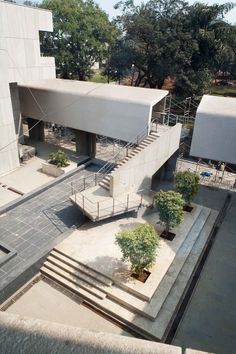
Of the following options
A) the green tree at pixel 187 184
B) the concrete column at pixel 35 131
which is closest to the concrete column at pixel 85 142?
the concrete column at pixel 35 131

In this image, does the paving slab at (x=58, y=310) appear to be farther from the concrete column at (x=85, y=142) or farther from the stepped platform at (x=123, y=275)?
the concrete column at (x=85, y=142)

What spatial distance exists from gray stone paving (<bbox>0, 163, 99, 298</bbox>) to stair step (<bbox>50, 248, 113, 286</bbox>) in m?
0.41

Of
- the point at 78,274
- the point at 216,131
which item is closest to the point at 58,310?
the point at 78,274

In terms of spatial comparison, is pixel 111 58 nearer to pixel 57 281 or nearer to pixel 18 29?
pixel 18 29

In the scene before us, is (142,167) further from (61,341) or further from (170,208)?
(61,341)

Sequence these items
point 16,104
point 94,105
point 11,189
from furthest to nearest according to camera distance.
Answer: point 16,104
point 94,105
point 11,189

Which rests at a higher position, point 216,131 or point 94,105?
point 94,105

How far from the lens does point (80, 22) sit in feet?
93.7

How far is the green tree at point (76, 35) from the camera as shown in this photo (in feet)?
91.7

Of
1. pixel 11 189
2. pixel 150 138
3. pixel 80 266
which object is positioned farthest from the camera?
pixel 11 189

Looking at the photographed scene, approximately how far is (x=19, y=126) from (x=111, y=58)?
16786 millimetres

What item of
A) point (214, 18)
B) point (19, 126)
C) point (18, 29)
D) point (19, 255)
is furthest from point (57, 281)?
point (214, 18)

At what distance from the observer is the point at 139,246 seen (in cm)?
914

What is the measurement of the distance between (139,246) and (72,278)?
299cm
